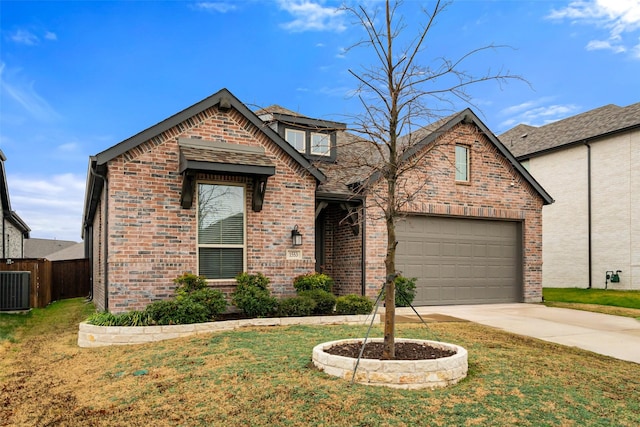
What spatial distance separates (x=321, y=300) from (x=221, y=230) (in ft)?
8.75

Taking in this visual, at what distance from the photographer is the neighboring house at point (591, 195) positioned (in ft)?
59.0

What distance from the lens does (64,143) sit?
13562 mm

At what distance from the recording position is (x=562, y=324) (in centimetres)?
1055

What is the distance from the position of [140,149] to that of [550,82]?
33.2ft

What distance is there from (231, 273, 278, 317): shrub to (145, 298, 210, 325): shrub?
90 cm

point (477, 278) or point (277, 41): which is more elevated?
point (277, 41)

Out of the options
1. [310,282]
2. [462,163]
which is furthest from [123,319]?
[462,163]

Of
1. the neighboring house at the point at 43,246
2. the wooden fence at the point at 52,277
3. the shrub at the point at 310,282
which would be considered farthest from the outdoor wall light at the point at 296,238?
the neighboring house at the point at 43,246

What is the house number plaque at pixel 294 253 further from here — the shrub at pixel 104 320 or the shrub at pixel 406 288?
the shrub at pixel 104 320

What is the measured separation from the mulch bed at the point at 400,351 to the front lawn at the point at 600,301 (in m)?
8.14

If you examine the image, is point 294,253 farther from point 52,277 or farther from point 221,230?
point 52,277

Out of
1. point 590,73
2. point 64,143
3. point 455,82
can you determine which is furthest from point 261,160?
point 590,73

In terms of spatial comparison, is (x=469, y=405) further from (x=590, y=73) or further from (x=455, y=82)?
(x=590, y=73)

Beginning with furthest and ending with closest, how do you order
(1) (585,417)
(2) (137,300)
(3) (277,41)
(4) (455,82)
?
(3) (277,41), (2) (137,300), (4) (455,82), (1) (585,417)
